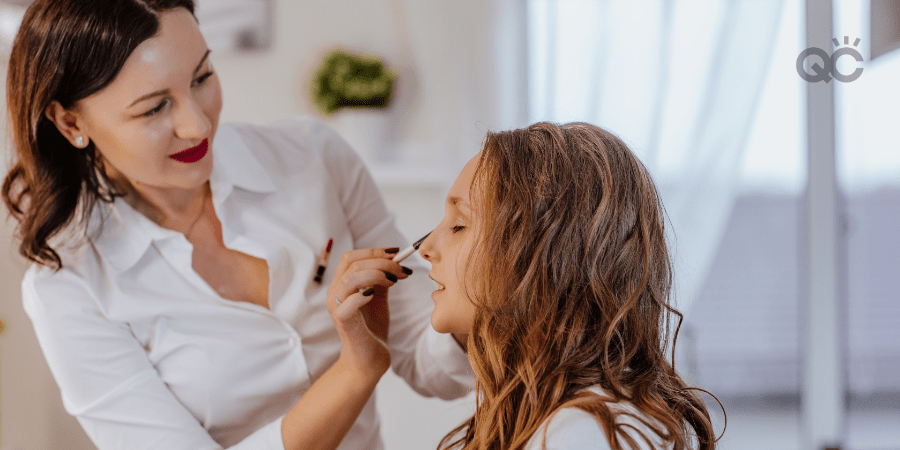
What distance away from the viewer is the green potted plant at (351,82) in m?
1.73

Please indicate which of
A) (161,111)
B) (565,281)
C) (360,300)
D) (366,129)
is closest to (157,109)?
(161,111)

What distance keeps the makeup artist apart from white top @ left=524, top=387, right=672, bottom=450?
309mm

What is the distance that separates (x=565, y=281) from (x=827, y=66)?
Answer: 145 cm

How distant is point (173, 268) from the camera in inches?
39.3

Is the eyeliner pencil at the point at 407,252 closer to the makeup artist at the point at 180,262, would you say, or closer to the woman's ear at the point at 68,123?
the makeup artist at the point at 180,262

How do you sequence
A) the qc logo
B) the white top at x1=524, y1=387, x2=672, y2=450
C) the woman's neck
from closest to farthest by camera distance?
the white top at x1=524, y1=387, x2=672, y2=450, the woman's neck, the qc logo

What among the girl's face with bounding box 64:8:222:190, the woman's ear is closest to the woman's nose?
the girl's face with bounding box 64:8:222:190

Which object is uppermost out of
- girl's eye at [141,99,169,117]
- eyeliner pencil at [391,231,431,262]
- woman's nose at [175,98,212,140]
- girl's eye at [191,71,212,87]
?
girl's eye at [191,71,212,87]

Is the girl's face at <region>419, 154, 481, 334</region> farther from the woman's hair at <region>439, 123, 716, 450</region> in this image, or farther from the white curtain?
the white curtain

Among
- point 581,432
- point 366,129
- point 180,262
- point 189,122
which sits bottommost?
point 581,432

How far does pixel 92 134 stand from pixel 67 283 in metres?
0.23

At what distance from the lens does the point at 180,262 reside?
39.2 inches

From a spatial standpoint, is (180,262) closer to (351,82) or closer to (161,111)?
(161,111)

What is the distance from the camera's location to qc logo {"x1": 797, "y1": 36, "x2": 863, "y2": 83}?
1707 millimetres
